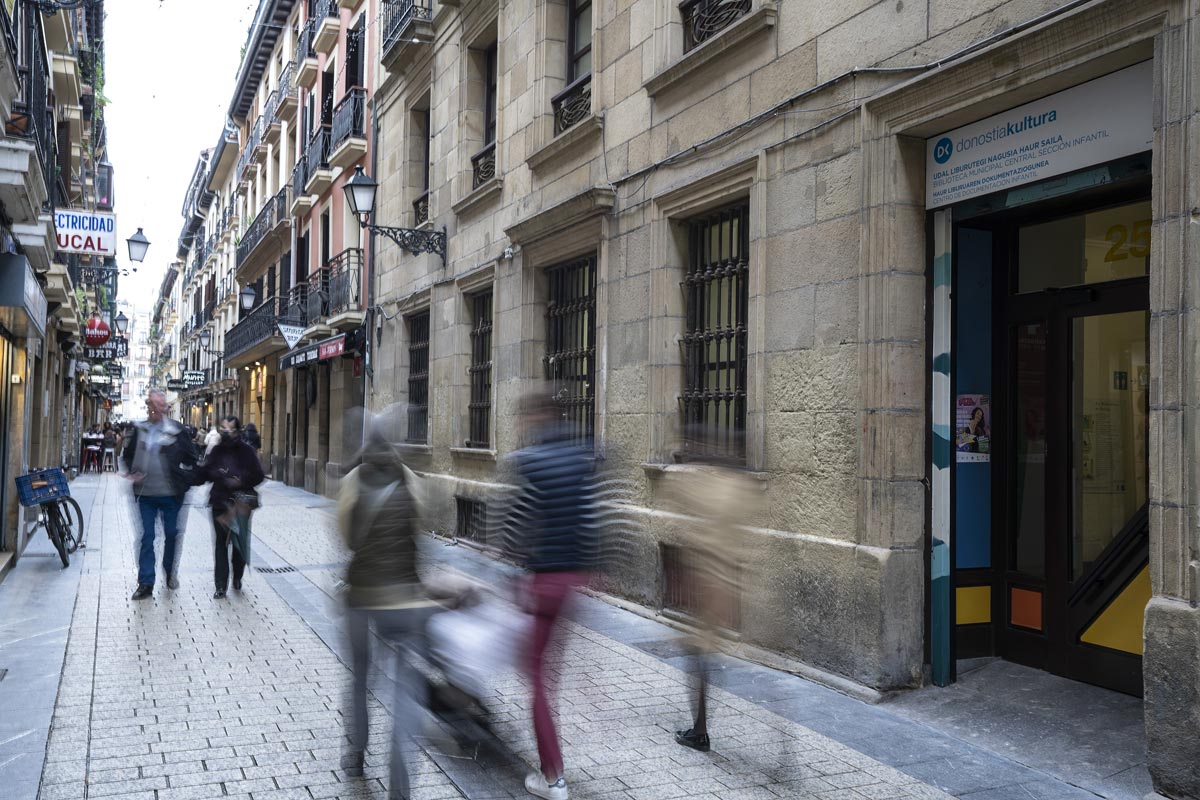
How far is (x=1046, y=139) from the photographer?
223 inches

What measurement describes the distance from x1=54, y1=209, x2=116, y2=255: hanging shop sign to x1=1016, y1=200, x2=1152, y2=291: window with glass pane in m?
12.5

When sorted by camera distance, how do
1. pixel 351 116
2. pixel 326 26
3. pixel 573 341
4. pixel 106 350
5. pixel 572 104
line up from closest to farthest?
pixel 572 104
pixel 573 341
pixel 351 116
pixel 326 26
pixel 106 350

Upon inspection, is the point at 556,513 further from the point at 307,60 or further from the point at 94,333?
the point at 94,333

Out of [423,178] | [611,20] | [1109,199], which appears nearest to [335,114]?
[423,178]

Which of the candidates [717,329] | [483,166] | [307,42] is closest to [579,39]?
[483,166]

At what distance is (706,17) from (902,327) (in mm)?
3800

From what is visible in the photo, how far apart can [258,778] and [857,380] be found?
169 inches

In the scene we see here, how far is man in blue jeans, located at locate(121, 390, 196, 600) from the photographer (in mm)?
9281

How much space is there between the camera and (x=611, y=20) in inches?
401

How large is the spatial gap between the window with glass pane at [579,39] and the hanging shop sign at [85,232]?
290 inches

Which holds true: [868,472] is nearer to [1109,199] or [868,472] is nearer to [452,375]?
[1109,199]

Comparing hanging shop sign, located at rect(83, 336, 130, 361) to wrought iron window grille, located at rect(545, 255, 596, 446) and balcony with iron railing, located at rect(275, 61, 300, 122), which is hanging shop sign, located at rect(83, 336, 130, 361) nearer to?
balcony with iron railing, located at rect(275, 61, 300, 122)

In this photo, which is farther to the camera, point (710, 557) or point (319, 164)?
point (319, 164)

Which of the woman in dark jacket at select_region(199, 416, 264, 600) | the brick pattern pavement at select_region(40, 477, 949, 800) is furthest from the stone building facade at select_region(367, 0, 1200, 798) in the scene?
the woman in dark jacket at select_region(199, 416, 264, 600)
